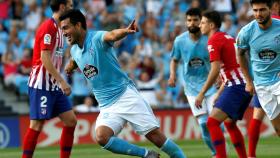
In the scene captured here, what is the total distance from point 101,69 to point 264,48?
6.97 feet

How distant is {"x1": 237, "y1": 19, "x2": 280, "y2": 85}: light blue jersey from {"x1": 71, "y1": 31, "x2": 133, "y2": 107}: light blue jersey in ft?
5.62

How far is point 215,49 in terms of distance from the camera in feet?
37.6

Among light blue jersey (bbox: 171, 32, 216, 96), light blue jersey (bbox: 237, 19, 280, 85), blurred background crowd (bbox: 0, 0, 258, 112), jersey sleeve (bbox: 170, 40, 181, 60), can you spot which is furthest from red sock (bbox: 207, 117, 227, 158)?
blurred background crowd (bbox: 0, 0, 258, 112)

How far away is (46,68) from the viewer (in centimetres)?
1105

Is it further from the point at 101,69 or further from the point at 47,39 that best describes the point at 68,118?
the point at 101,69

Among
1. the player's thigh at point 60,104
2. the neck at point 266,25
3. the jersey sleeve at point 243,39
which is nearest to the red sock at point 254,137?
the jersey sleeve at point 243,39

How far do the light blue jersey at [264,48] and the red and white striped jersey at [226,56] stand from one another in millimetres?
676

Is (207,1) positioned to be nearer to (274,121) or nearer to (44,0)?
(44,0)

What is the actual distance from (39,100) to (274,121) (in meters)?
3.14

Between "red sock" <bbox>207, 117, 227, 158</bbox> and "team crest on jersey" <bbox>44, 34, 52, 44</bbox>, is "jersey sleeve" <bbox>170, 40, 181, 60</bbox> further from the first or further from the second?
"team crest on jersey" <bbox>44, 34, 52, 44</bbox>

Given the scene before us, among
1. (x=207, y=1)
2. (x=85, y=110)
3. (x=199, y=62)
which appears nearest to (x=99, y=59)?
(x=199, y=62)

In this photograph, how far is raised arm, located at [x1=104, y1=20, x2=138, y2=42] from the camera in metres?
8.99

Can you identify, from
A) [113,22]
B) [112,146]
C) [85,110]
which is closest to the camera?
[112,146]

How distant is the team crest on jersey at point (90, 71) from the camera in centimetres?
994
